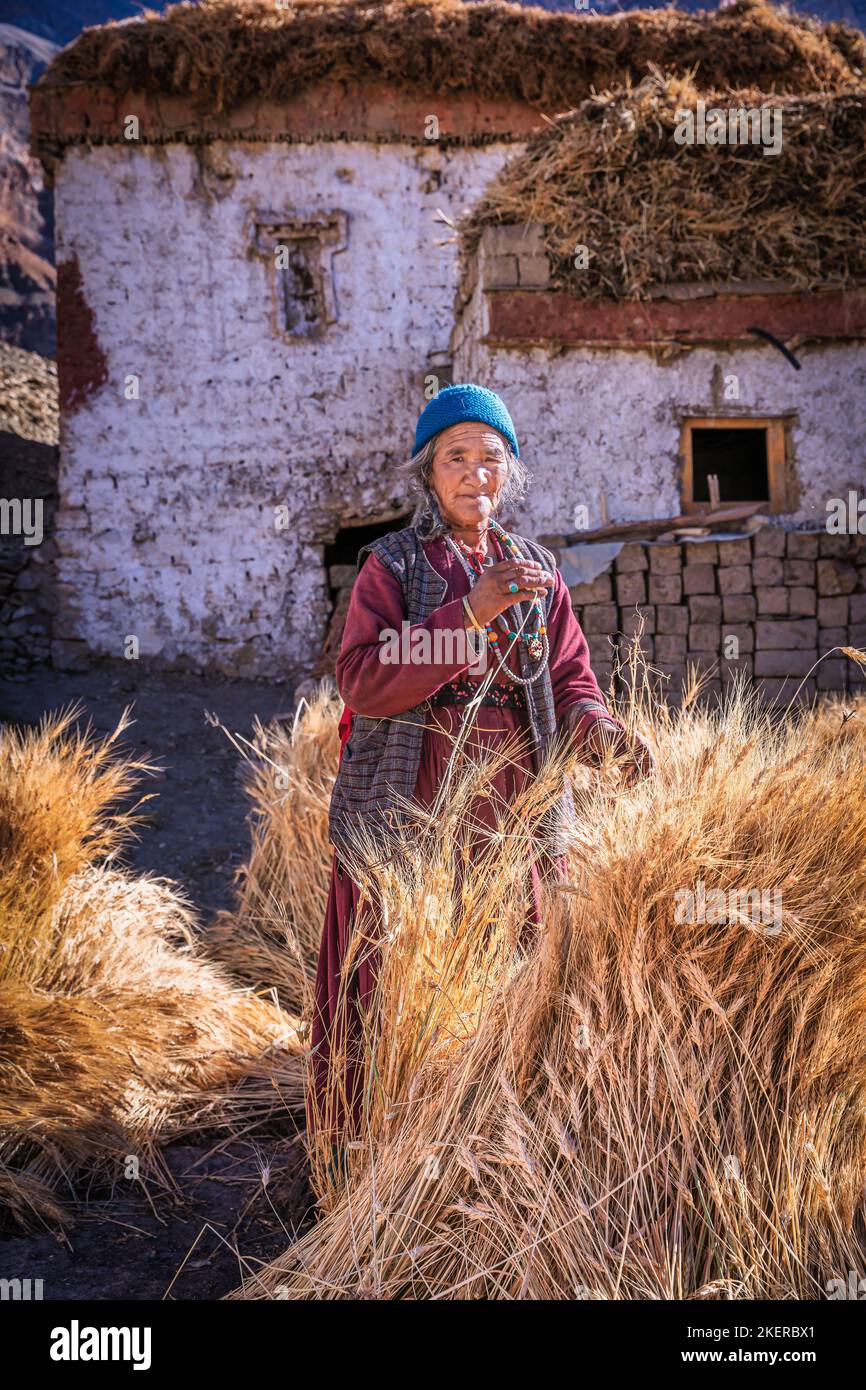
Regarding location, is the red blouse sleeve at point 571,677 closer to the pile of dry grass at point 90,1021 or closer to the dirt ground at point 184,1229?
the dirt ground at point 184,1229

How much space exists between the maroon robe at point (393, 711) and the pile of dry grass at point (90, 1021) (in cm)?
64

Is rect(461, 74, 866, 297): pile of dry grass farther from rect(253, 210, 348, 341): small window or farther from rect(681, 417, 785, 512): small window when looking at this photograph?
rect(253, 210, 348, 341): small window

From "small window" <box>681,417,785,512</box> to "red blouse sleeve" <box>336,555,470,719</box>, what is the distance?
4465 mm

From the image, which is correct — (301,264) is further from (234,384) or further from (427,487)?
(427,487)

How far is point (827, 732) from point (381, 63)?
8.44 metres

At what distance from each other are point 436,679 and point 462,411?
2.00 feet

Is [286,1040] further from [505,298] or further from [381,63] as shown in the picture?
[381,63]

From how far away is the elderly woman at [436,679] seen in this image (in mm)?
2104

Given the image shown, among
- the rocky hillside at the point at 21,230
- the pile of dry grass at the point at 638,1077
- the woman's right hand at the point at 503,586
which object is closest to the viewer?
the pile of dry grass at the point at 638,1077

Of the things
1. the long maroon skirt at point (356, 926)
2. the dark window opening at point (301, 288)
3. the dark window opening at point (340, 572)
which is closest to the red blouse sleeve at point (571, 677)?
the long maroon skirt at point (356, 926)

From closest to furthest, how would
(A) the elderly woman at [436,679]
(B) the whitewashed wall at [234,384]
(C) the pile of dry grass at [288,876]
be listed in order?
(A) the elderly woman at [436,679] → (C) the pile of dry grass at [288,876] → (B) the whitewashed wall at [234,384]

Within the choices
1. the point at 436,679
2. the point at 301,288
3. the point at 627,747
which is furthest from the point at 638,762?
the point at 301,288

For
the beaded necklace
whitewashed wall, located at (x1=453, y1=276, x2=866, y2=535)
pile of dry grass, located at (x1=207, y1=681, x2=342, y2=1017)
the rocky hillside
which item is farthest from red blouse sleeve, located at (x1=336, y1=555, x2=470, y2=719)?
the rocky hillside

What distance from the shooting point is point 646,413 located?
6734mm
